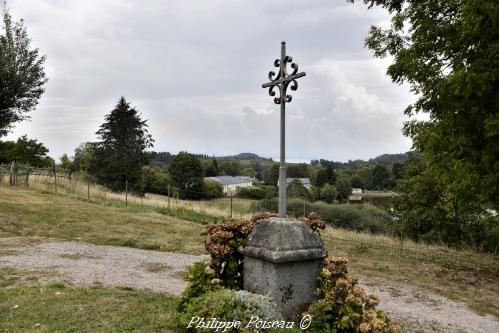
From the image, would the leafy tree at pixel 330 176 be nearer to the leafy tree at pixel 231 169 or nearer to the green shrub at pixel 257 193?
the green shrub at pixel 257 193

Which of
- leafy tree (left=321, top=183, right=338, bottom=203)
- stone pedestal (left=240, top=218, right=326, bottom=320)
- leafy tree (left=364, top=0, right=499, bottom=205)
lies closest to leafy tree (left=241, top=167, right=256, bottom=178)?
leafy tree (left=321, top=183, right=338, bottom=203)

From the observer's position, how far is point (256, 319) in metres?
4.18

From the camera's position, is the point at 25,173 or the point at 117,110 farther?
the point at 117,110

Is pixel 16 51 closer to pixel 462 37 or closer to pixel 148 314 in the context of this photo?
pixel 148 314

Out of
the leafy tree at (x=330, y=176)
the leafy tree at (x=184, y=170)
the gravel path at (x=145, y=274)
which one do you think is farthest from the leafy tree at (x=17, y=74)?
the leafy tree at (x=330, y=176)

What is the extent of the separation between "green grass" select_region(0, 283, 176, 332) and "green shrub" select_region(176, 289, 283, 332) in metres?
0.41

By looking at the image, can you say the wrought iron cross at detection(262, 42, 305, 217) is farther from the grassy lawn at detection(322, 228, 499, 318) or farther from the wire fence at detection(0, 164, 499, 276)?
the wire fence at detection(0, 164, 499, 276)

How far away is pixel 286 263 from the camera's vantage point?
4.78m

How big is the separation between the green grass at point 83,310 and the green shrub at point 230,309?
414mm

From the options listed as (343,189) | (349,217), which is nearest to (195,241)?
(349,217)

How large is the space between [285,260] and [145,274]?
429 centimetres

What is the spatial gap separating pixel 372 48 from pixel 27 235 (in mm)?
10810

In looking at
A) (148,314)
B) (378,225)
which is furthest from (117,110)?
(148,314)

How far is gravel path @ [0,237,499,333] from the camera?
20.0ft
